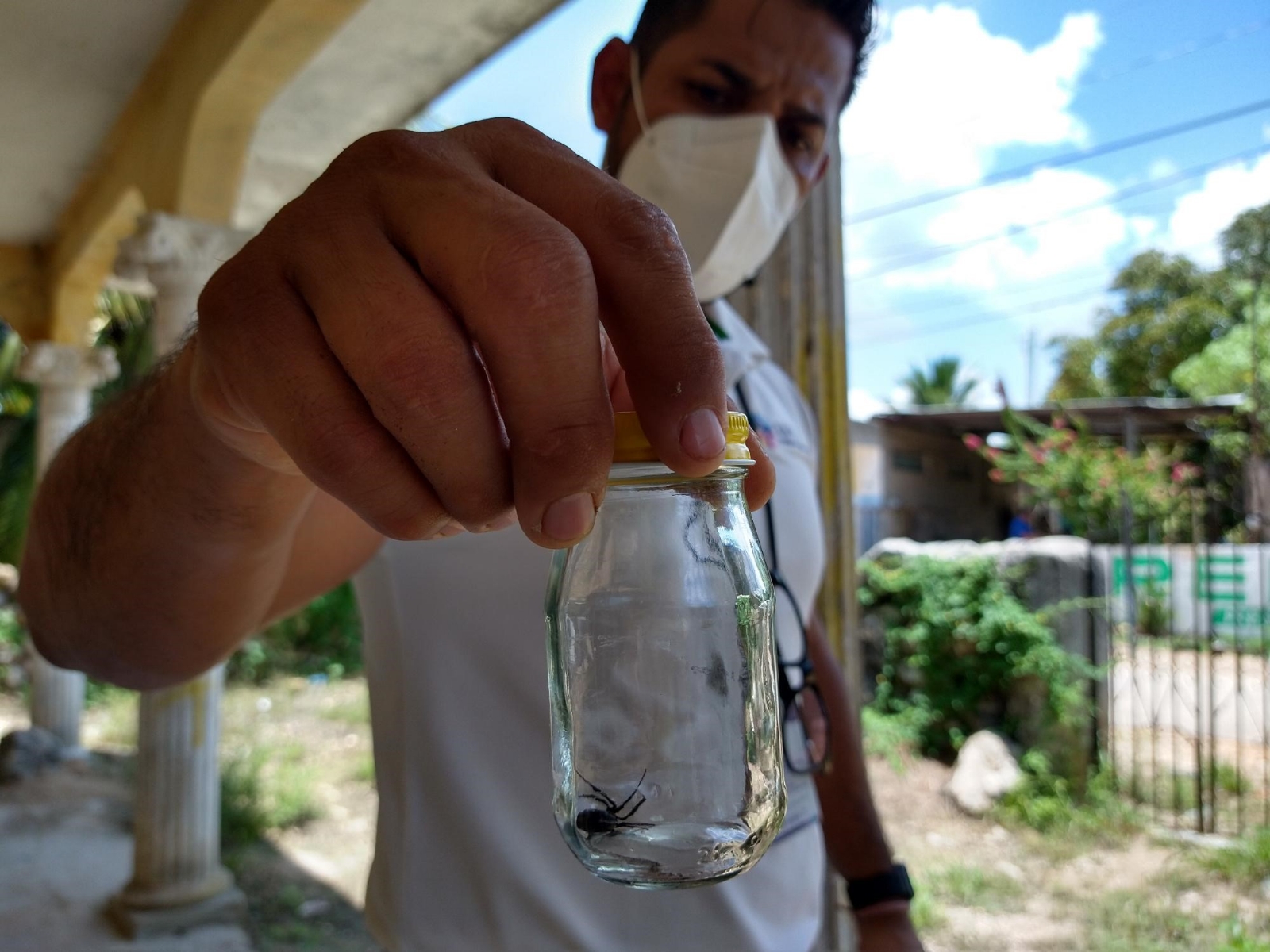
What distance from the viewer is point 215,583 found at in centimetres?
89

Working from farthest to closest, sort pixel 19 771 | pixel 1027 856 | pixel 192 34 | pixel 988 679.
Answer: pixel 19 771, pixel 988 679, pixel 1027 856, pixel 192 34

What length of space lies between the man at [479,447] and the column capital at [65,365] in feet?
24.6

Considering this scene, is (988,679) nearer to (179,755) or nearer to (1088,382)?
(179,755)

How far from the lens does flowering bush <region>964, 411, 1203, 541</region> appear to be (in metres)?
6.15

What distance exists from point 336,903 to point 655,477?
5.53m

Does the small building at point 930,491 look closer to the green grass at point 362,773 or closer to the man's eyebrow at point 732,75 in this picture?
the green grass at point 362,773

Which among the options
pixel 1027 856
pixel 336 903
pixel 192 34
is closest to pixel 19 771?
pixel 336 903

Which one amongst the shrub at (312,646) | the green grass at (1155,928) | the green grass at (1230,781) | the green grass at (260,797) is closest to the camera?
the green grass at (1155,928)

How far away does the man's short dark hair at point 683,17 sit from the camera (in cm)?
147

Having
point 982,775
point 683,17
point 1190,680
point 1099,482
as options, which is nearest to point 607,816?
point 683,17

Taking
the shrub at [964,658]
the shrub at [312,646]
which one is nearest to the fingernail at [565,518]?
the shrub at [964,658]

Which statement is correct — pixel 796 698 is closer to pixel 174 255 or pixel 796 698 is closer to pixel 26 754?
pixel 174 255

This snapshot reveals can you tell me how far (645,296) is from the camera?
0.50m

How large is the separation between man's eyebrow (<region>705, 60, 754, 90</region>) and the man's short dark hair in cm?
7
